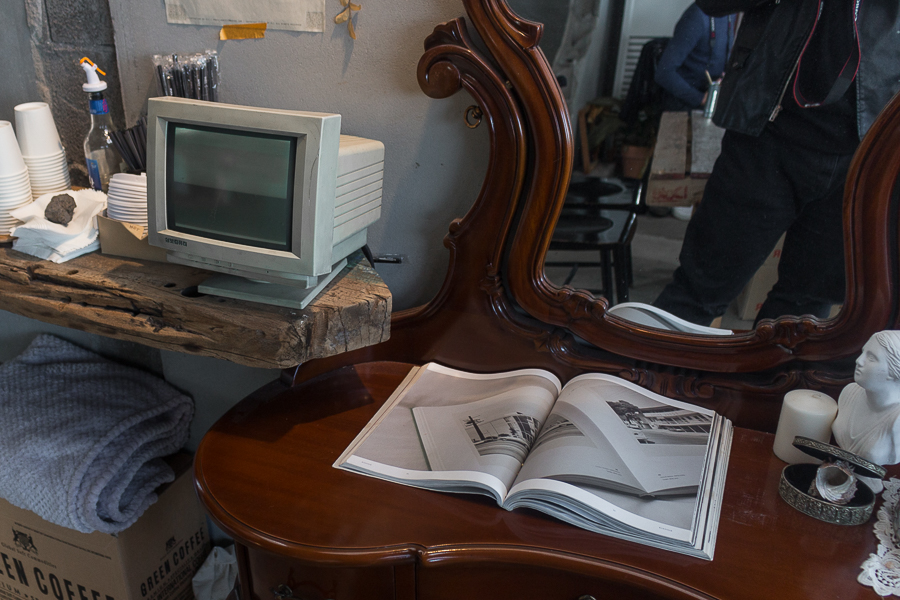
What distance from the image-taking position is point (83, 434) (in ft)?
4.38

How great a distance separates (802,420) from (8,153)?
58.8 inches

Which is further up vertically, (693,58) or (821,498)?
(693,58)

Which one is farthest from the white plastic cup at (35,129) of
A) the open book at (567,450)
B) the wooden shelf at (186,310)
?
the open book at (567,450)

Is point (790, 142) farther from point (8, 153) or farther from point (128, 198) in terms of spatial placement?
point (8, 153)

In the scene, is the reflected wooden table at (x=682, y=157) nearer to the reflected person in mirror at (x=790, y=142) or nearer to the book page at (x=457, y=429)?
the reflected person in mirror at (x=790, y=142)

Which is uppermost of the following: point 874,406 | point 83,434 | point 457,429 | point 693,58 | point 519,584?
point 693,58

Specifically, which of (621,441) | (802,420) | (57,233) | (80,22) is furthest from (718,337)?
(80,22)

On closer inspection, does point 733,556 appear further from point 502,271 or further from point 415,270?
point 415,270

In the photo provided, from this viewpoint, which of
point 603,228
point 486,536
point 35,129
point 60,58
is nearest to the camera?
point 486,536

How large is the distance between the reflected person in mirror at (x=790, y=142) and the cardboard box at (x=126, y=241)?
948mm

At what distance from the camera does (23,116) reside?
125cm

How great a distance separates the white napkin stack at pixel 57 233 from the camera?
1137mm

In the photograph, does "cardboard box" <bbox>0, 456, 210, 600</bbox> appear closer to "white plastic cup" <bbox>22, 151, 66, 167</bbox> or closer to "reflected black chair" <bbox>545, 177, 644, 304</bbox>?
"white plastic cup" <bbox>22, 151, 66, 167</bbox>

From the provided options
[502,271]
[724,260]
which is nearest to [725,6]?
[724,260]
